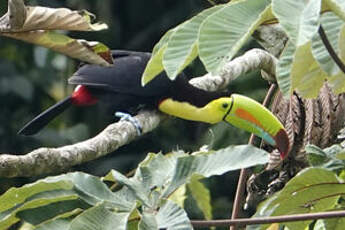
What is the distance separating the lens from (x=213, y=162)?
1.69 meters

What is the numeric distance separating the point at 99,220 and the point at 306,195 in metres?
0.48

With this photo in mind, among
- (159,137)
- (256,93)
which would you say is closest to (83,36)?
(159,137)

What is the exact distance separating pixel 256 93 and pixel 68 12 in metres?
2.92

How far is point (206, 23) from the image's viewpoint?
146 cm

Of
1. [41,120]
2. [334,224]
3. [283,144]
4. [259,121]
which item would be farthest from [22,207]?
[41,120]

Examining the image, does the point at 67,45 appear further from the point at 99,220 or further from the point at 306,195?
the point at 306,195

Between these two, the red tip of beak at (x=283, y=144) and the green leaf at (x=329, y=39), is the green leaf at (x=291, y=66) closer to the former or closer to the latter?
the green leaf at (x=329, y=39)

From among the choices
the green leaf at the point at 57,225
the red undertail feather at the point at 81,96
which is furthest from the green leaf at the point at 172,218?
the red undertail feather at the point at 81,96

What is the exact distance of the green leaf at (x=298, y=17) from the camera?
1292 millimetres

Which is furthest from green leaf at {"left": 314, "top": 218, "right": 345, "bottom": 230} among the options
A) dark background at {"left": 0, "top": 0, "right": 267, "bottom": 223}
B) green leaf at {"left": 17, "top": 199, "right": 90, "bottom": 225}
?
dark background at {"left": 0, "top": 0, "right": 267, "bottom": 223}

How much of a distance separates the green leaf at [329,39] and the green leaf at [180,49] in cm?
21

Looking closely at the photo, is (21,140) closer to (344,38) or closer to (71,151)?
(71,151)

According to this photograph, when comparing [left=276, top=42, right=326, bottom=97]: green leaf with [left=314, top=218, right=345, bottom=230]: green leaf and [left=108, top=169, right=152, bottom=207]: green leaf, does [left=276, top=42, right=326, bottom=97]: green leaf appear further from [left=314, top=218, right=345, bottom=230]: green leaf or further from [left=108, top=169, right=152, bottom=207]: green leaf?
[left=314, top=218, right=345, bottom=230]: green leaf

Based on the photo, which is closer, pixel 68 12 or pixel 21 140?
pixel 68 12
